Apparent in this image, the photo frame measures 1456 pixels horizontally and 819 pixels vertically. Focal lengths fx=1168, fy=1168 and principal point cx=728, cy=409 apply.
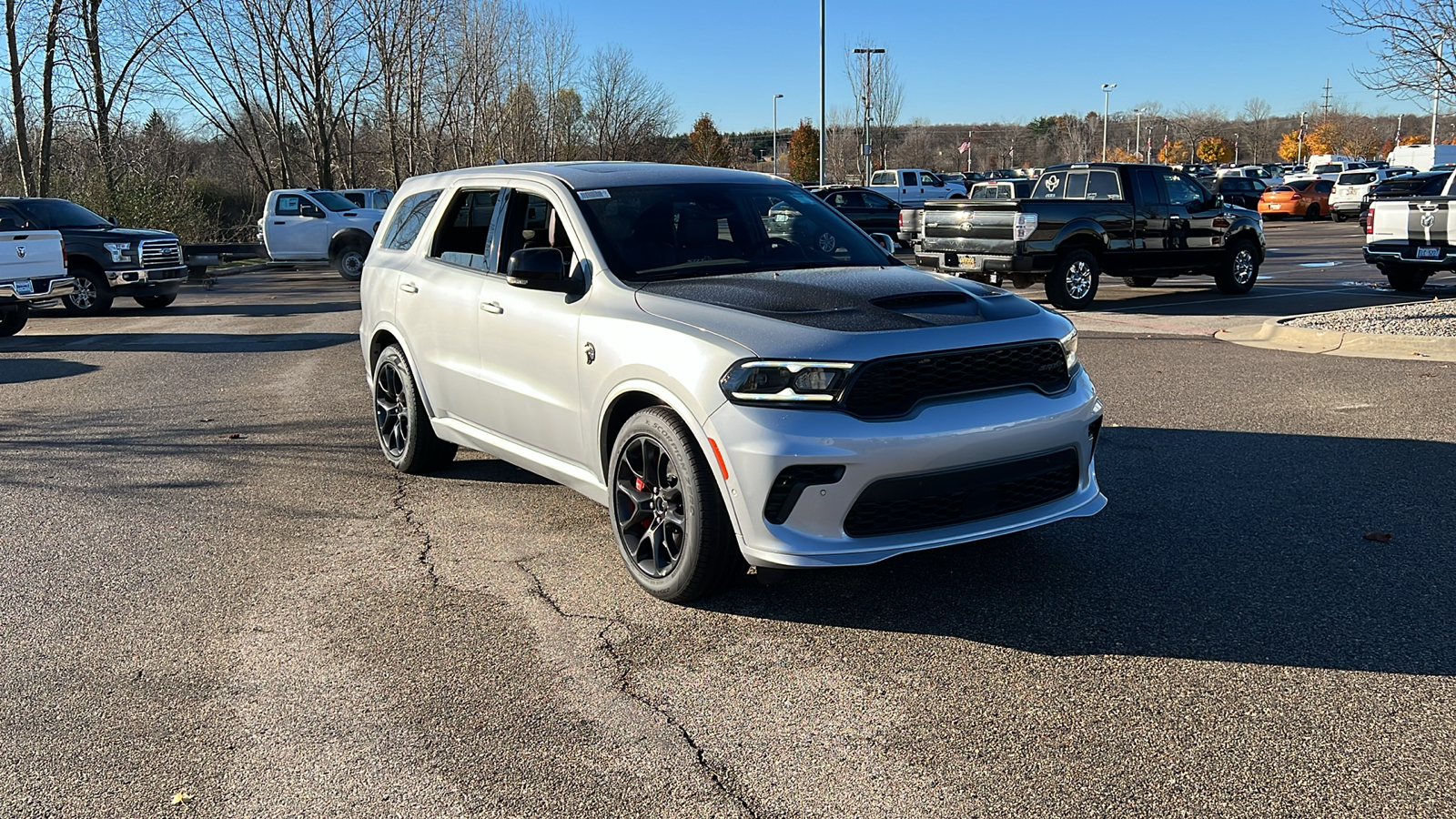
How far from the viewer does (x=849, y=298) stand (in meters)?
4.70

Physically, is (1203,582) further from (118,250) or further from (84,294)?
(84,294)

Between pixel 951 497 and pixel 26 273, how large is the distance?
14963mm

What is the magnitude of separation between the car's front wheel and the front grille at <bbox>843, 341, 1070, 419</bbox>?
666 mm

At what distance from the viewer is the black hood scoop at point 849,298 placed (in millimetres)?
4414

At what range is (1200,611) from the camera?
175 inches

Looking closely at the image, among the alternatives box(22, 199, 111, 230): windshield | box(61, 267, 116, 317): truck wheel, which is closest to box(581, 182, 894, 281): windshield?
box(61, 267, 116, 317): truck wheel

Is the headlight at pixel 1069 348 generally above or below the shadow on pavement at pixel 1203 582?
above

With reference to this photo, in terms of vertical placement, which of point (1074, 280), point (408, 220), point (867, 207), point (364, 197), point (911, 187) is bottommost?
point (1074, 280)

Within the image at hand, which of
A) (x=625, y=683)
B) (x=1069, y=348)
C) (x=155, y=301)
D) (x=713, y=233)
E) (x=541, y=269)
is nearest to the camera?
(x=625, y=683)

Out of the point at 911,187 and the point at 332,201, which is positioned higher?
the point at 911,187

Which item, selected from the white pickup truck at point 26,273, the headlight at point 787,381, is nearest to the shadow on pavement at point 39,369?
the white pickup truck at point 26,273

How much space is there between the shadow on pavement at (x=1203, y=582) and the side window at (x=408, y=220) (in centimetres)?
322

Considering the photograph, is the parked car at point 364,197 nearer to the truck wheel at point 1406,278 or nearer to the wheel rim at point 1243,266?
the wheel rim at point 1243,266

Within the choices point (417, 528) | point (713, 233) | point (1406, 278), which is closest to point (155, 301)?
point (417, 528)
